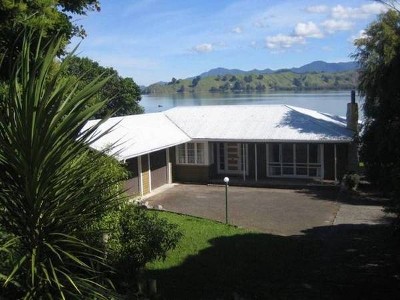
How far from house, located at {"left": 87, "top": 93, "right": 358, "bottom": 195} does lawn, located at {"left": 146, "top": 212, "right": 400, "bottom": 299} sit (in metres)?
7.76

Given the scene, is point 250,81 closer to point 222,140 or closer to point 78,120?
point 222,140

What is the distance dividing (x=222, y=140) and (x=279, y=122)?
3.46 metres

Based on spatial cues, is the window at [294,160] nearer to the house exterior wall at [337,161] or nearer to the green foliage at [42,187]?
the house exterior wall at [337,161]

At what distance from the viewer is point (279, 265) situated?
12688 mm

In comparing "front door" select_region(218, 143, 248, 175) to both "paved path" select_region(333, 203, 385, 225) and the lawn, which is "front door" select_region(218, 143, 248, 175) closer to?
"paved path" select_region(333, 203, 385, 225)

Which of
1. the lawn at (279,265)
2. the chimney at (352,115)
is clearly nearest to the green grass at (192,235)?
the lawn at (279,265)

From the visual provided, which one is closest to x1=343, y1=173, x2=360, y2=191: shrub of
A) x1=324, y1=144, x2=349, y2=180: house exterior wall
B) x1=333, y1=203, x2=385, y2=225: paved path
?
x1=324, y1=144, x2=349, y2=180: house exterior wall

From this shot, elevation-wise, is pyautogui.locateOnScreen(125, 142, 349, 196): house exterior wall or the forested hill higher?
the forested hill

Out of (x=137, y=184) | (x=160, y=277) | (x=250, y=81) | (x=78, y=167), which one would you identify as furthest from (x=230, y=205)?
(x=250, y=81)

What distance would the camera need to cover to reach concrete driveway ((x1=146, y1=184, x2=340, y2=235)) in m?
17.7

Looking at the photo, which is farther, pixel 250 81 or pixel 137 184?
pixel 250 81

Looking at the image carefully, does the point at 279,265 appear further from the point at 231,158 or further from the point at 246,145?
the point at 231,158

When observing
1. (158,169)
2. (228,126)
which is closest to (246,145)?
(228,126)

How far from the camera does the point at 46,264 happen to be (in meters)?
3.54
